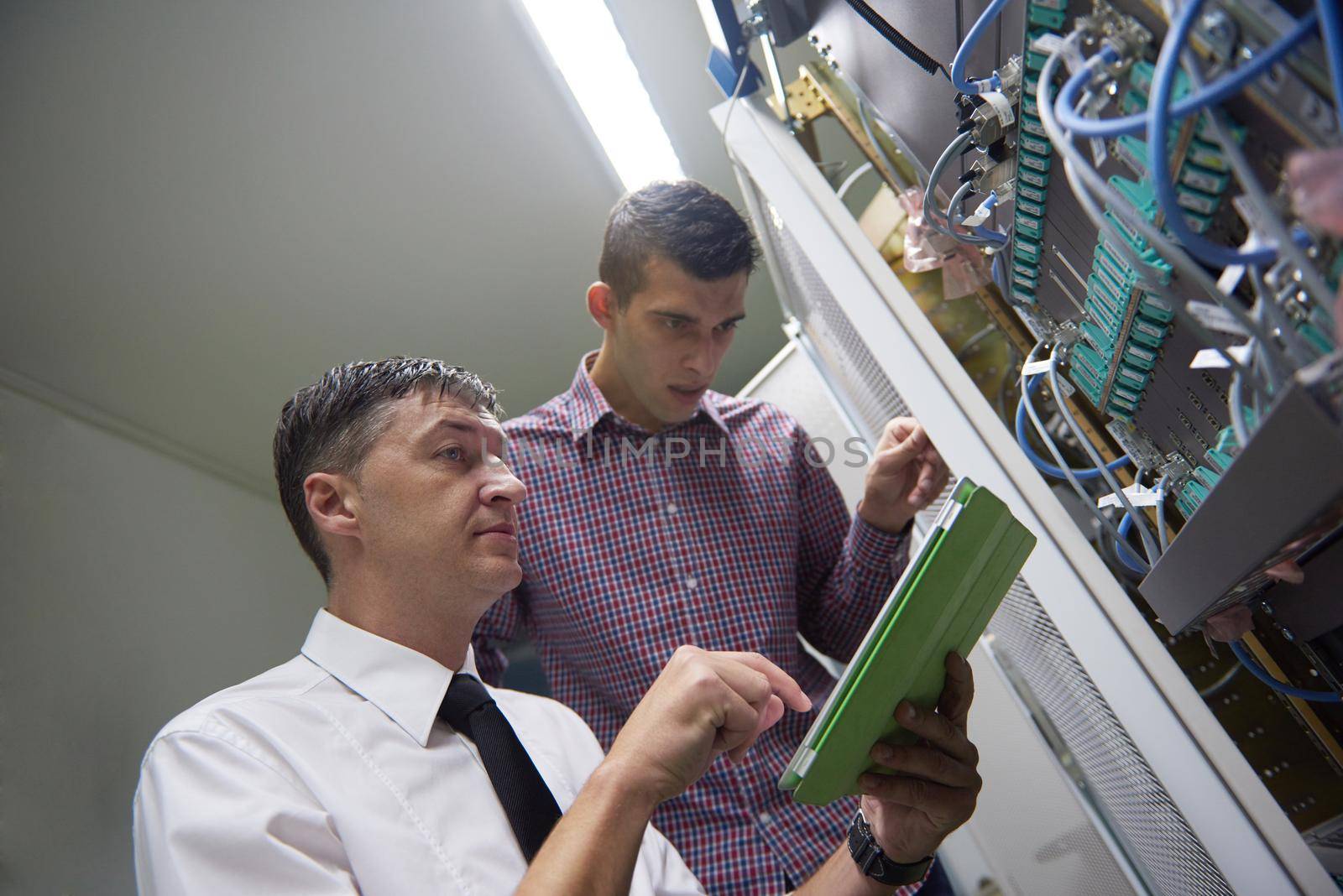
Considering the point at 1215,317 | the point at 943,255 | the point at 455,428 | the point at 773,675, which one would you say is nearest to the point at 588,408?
the point at 455,428

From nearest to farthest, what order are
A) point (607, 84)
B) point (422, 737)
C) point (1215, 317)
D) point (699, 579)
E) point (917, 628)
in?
point (1215, 317), point (917, 628), point (422, 737), point (699, 579), point (607, 84)

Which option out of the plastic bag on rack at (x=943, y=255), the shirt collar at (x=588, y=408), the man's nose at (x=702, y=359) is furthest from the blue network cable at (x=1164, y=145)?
the shirt collar at (x=588, y=408)

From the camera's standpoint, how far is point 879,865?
1042mm

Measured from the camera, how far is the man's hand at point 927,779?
0.90 m

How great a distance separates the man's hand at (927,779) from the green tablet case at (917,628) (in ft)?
0.10

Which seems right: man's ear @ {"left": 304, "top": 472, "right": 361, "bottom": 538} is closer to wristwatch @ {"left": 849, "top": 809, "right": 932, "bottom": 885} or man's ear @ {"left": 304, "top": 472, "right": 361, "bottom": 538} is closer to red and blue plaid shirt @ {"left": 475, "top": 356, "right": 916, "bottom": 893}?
red and blue plaid shirt @ {"left": 475, "top": 356, "right": 916, "bottom": 893}

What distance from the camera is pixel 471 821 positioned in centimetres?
95

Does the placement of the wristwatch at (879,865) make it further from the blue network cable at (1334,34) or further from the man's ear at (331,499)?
the blue network cable at (1334,34)

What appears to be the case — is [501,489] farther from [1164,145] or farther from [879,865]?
[1164,145]

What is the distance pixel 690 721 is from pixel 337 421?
0.66 m

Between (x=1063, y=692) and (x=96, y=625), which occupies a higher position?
(x=96, y=625)

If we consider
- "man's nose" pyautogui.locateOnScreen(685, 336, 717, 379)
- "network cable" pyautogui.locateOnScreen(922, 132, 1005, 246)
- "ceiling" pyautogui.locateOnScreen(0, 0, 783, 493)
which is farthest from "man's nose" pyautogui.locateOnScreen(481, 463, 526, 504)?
"ceiling" pyautogui.locateOnScreen(0, 0, 783, 493)

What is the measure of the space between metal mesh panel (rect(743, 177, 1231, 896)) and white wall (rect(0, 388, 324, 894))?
1.51 m

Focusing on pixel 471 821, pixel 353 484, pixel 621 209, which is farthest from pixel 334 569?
pixel 621 209
